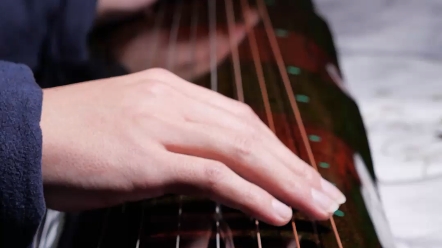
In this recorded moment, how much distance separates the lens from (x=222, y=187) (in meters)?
0.57

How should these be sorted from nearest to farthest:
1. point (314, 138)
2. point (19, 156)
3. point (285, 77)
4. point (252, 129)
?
point (19, 156) < point (252, 129) < point (314, 138) < point (285, 77)

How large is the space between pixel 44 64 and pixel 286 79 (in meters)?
0.39

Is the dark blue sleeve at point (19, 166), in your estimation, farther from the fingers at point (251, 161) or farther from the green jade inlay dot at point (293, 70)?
the green jade inlay dot at point (293, 70)

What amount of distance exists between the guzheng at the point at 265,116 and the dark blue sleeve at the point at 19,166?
7 centimetres

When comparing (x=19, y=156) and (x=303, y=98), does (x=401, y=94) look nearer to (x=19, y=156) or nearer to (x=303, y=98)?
(x=303, y=98)

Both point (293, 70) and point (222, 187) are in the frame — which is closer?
point (222, 187)

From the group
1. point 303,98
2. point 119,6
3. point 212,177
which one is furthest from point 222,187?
point 119,6

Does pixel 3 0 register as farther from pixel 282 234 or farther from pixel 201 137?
pixel 282 234

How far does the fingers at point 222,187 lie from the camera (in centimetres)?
57

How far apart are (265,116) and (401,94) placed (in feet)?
1.03

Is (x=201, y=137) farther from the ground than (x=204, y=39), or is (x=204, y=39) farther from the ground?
(x=201, y=137)

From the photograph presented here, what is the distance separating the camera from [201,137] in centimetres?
61

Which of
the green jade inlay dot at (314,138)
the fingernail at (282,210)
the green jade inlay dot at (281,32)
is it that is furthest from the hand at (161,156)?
the green jade inlay dot at (281,32)

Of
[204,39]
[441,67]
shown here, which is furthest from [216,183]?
[441,67]
